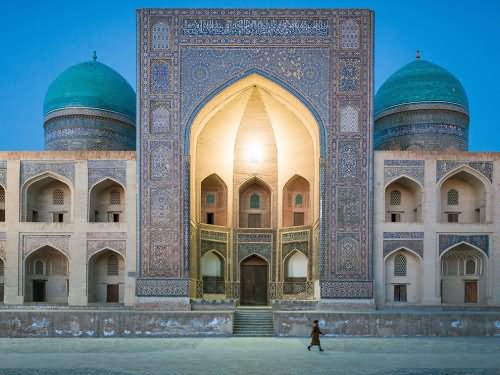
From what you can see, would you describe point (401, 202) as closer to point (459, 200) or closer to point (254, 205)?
point (459, 200)

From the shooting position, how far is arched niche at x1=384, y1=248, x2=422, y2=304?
1730cm

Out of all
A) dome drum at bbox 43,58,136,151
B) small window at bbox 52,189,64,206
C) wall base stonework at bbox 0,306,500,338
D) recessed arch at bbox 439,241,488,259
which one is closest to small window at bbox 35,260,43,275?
small window at bbox 52,189,64,206

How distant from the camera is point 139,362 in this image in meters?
9.62

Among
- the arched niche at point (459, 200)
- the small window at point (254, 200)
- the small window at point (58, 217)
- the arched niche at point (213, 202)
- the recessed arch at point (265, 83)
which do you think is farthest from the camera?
the small window at point (254, 200)

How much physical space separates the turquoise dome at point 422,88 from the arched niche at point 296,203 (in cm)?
392

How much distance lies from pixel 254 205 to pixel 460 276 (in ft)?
20.8

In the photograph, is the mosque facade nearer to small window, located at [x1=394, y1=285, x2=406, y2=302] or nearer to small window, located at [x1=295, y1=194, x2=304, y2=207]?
small window, located at [x1=394, y1=285, x2=406, y2=302]

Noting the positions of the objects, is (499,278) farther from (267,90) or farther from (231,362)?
(231,362)

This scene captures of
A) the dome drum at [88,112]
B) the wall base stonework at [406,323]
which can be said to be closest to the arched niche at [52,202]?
the dome drum at [88,112]

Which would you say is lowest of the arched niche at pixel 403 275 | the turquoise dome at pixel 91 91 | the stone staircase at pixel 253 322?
the stone staircase at pixel 253 322

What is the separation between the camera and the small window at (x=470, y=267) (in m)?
17.8

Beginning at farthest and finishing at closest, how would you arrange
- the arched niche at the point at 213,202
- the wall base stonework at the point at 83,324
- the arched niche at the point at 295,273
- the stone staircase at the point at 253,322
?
the arched niche at the point at 213,202, the arched niche at the point at 295,273, the stone staircase at the point at 253,322, the wall base stonework at the point at 83,324

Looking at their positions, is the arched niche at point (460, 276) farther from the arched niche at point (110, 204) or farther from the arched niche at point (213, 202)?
the arched niche at point (110, 204)

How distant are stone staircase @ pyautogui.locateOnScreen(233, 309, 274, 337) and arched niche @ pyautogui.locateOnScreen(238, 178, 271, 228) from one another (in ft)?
14.9
